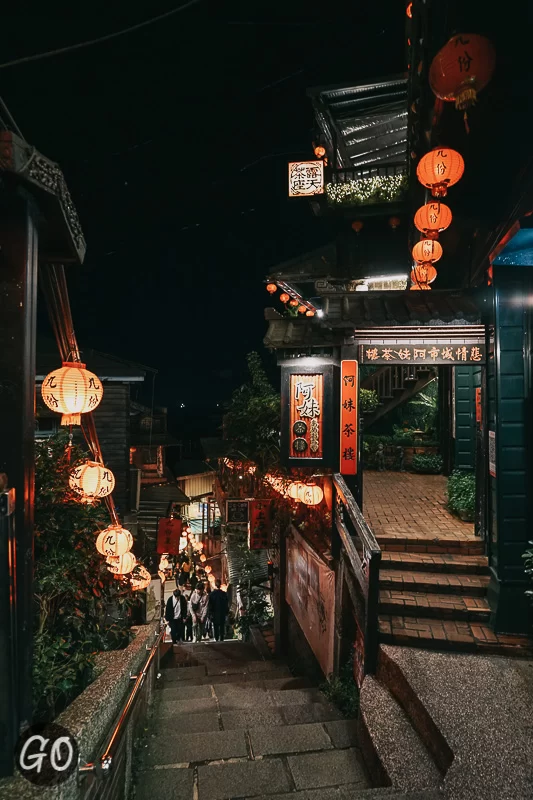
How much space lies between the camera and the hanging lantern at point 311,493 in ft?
34.2

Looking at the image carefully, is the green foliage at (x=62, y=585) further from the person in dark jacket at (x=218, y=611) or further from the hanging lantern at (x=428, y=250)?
the person in dark jacket at (x=218, y=611)

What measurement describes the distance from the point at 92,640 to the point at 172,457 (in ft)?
101

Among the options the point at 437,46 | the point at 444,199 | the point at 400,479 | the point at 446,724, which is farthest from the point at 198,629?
the point at 437,46

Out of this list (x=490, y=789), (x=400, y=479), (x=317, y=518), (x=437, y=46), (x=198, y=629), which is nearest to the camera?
(x=490, y=789)

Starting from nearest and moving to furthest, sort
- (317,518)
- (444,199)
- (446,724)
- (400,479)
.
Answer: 1. (446,724)
2. (444,199)
3. (317,518)
4. (400,479)

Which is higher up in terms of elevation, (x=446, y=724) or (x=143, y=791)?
(x=446, y=724)

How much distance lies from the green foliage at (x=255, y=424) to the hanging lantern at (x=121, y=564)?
5.11 metres

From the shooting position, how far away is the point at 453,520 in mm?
10727

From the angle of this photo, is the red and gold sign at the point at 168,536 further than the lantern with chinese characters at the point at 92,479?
Yes

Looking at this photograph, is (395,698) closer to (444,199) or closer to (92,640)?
(92,640)

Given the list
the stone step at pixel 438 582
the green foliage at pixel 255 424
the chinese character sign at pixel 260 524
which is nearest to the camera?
the stone step at pixel 438 582

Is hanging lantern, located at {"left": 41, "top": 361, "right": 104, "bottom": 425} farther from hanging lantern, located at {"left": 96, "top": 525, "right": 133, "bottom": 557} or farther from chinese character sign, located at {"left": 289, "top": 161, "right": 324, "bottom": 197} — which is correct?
chinese character sign, located at {"left": 289, "top": 161, "right": 324, "bottom": 197}

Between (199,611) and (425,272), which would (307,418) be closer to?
(425,272)

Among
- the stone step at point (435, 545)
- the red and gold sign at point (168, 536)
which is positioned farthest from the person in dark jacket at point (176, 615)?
the stone step at point (435, 545)
